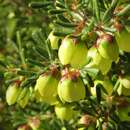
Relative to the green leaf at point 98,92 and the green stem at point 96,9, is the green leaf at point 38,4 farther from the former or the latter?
the green leaf at point 98,92

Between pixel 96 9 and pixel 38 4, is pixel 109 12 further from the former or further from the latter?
pixel 38 4

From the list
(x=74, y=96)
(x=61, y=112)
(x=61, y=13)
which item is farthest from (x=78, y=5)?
(x=61, y=112)

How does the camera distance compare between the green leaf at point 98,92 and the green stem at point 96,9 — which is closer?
the green stem at point 96,9

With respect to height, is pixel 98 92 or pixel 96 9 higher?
pixel 96 9

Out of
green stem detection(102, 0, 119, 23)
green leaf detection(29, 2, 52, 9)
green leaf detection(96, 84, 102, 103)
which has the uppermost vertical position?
green leaf detection(29, 2, 52, 9)

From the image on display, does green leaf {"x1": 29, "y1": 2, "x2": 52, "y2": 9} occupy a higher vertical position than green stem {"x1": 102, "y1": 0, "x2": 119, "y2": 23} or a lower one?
higher

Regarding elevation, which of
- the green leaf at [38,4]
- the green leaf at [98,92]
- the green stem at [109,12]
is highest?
the green leaf at [38,4]

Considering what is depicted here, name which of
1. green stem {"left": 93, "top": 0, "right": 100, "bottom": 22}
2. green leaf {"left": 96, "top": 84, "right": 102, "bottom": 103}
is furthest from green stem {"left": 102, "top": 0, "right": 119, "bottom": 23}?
green leaf {"left": 96, "top": 84, "right": 102, "bottom": 103}

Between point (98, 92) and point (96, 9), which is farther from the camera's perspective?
point (98, 92)

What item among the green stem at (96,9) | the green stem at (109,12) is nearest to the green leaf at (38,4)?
the green stem at (96,9)

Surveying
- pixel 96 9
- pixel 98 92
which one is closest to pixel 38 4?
pixel 96 9

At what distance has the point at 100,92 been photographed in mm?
2967

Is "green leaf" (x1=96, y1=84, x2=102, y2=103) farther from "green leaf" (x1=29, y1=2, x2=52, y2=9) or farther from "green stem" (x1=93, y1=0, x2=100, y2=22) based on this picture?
"green leaf" (x1=29, y1=2, x2=52, y2=9)

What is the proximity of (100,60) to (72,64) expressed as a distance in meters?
0.17
